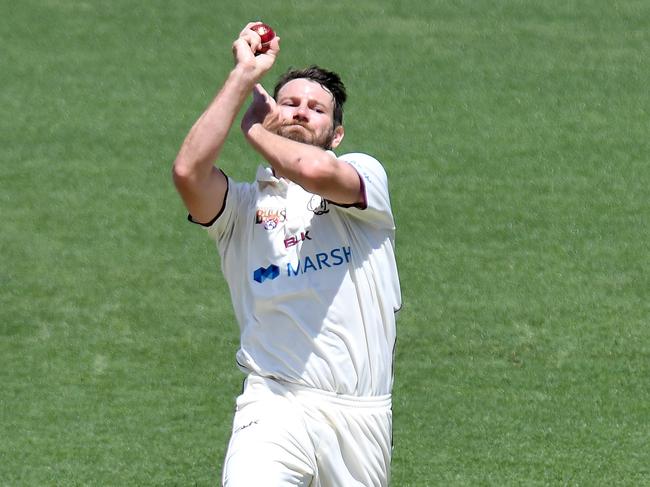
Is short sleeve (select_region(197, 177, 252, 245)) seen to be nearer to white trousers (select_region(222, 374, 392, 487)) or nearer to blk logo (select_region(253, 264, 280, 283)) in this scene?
blk logo (select_region(253, 264, 280, 283))

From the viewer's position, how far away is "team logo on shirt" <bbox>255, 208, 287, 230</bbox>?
15.0 ft

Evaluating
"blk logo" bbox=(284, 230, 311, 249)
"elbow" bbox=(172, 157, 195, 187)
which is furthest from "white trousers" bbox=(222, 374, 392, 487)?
"elbow" bbox=(172, 157, 195, 187)

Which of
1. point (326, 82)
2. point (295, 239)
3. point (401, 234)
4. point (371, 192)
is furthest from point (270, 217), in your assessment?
point (401, 234)

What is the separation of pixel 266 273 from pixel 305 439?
59cm

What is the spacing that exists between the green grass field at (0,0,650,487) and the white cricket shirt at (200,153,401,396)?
→ 6.77ft

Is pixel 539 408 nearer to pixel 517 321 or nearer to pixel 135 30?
pixel 517 321

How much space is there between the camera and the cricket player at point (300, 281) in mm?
4312

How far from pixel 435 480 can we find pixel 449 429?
1.72ft

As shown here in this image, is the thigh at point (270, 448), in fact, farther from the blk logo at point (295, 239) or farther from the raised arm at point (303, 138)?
the raised arm at point (303, 138)

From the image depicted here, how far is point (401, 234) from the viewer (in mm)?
8789

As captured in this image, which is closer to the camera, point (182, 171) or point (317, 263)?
point (182, 171)

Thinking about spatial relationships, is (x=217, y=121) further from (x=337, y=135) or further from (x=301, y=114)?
(x=337, y=135)

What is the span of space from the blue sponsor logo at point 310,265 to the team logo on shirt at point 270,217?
0.49 ft

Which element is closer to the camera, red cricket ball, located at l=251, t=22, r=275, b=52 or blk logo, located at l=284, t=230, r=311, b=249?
red cricket ball, located at l=251, t=22, r=275, b=52
